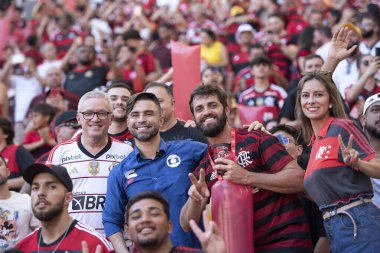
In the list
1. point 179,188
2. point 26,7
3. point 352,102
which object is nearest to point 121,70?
point 352,102

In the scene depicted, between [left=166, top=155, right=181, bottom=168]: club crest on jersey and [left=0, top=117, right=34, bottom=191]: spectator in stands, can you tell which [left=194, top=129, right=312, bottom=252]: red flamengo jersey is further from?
[left=0, top=117, right=34, bottom=191]: spectator in stands

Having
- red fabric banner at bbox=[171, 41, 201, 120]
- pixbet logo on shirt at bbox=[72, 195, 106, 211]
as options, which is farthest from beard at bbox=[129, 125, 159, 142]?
red fabric banner at bbox=[171, 41, 201, 120]

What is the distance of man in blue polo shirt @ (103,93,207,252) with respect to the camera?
283 inches

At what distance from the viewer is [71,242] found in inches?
258

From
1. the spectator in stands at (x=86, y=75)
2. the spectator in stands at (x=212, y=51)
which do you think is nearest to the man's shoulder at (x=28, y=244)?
the spectator in stands at (x=86, y=75)

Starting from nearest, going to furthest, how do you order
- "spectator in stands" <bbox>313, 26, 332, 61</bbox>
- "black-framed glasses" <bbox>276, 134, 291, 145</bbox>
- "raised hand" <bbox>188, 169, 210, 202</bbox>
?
"raised hand" <bbox>188, 169, 210, 202</bbox>, "black-framed glasses" <bbox>276, 134, 291, 145</bbox>, "spectator in stands" <bbox>313, 26, 332, 61</bbox>

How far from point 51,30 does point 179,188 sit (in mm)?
13302

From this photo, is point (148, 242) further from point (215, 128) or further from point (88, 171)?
point (88, 171)

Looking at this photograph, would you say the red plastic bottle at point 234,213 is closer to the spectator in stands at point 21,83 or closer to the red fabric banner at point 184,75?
the red fabric banner at point 184,75

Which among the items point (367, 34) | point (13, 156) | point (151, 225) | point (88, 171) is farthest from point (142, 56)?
point (151, 225)

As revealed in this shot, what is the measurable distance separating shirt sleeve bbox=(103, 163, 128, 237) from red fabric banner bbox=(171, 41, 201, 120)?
2.30 meters

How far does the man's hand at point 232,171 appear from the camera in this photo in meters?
6.78

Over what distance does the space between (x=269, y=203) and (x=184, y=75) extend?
3.06 m

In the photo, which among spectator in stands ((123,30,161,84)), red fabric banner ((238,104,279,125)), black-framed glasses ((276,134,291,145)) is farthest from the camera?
spectator in stands ((123,30,161,84))
